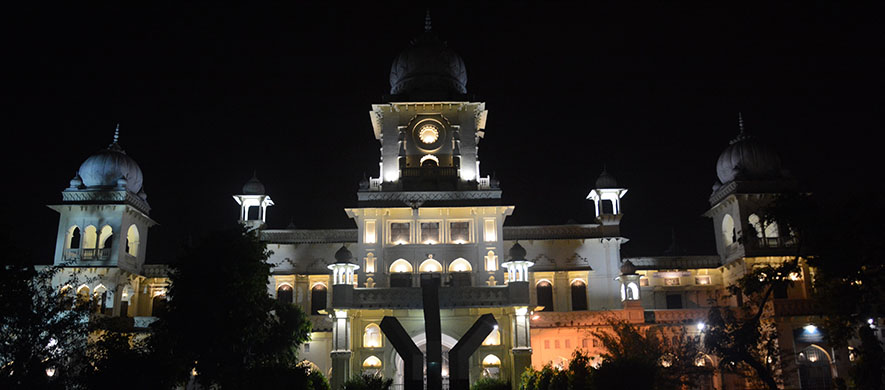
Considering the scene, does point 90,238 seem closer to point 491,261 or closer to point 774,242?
point 491,261

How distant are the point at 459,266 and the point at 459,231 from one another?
1.88 metres

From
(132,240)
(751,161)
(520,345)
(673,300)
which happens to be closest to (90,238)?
(132,240)

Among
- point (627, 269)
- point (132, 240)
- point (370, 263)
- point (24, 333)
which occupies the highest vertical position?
point (132, 240)

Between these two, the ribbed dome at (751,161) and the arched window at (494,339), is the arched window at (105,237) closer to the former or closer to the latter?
the arched window at (494,339)

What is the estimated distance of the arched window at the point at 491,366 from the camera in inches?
1310

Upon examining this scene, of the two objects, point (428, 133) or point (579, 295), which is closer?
point (428, 133)

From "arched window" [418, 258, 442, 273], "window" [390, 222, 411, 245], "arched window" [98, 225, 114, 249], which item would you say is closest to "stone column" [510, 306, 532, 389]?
"arched window" [418, 258, 442, 273]

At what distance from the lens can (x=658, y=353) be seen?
28531 millimetres

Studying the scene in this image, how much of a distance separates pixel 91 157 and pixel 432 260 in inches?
878

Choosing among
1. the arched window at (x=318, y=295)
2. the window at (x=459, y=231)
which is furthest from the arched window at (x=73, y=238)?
the window at (x=459, y=231)

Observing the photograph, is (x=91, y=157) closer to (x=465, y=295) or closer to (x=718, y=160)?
(x=465, y=295)

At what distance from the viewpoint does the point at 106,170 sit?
42656 mm

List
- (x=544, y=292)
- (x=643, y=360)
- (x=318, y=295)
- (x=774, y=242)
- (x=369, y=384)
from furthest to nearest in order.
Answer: (x=318, y=295) < (x=544, y=292) < (x=774, y=242) < (x=369, y=384) < (x=643, y=360)

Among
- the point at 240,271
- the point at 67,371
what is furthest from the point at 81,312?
the point at 240,271
